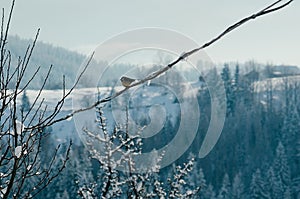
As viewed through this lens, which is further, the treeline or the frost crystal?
the treeline

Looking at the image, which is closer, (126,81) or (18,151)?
(126,81)

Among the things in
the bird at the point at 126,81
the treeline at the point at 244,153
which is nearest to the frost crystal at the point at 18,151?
the bird at the point at 126,81

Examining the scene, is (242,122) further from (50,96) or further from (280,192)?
(50,96)

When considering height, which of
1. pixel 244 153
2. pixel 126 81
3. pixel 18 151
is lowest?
pixel 244 153

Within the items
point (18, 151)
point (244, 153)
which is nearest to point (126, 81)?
point (18, 151)

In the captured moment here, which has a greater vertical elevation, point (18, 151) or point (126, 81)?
point (126, 81)

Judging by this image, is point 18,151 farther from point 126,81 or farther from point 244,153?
point 244,153

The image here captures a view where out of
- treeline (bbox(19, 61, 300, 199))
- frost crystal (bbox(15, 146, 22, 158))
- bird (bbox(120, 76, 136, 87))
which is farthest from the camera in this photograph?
treeline (bbox(19, 61, 300, 199))

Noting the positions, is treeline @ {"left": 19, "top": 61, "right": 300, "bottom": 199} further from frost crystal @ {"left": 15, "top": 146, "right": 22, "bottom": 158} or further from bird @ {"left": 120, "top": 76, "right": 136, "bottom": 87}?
bird @ {"left": 120, "top": 76, "right": 136, "bottom": 87}

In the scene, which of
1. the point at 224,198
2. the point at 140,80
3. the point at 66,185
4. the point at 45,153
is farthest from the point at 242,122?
the point at 140,80

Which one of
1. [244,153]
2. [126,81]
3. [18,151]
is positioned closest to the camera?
[126,81]

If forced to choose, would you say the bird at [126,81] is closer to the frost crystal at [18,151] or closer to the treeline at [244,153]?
the frost crystal at [18,151]

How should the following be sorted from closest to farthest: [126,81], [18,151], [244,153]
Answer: [126,81] < [18,151] < [244,153]

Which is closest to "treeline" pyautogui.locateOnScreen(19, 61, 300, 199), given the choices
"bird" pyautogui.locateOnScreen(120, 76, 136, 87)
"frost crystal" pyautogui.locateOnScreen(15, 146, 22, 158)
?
"frost crystal" pyautogui.locateOnScreen(15, 146, 22, 158)
